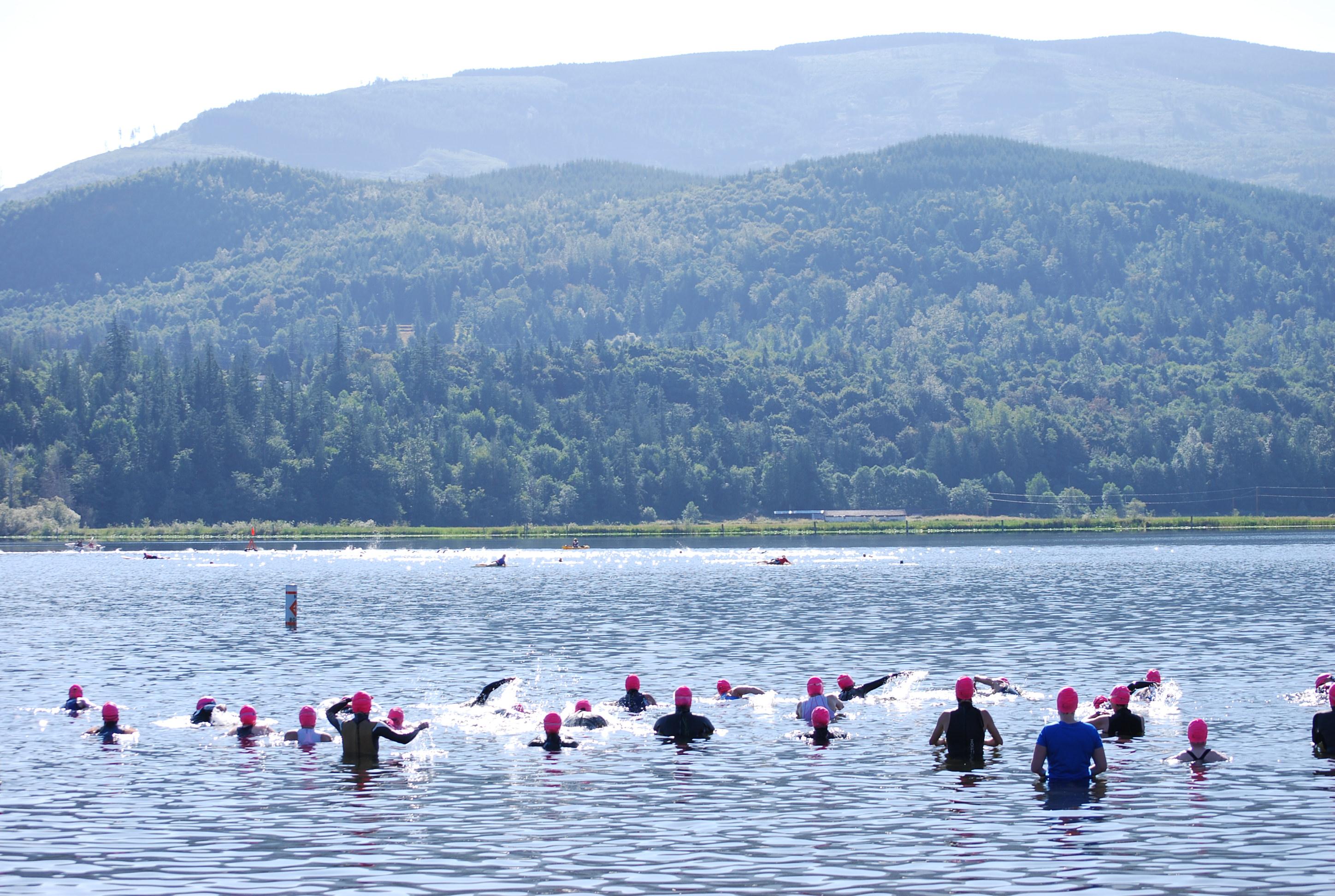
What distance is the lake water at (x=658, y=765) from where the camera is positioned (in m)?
32.7

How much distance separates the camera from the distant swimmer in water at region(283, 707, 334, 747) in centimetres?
4825

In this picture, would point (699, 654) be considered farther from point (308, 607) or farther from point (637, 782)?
point (308, 607)

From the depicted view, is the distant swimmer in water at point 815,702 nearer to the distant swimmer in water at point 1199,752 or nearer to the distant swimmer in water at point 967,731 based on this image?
the distant swimmer in water at point 967,731

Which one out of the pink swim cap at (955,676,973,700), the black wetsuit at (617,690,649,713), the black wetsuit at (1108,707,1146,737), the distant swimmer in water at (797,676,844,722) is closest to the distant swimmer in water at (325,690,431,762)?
the black wetsuit at (617,690,649,713)

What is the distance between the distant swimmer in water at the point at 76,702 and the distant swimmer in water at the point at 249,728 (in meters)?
7.80

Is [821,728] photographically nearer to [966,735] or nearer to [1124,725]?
[966,735]

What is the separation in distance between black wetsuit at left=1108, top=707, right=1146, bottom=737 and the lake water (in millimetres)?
510

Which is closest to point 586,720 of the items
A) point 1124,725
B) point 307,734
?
point 307,734

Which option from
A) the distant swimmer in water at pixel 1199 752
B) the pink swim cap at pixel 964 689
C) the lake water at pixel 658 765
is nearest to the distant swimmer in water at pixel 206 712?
the lake water at pixel 658 765

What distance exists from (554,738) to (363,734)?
229 inches

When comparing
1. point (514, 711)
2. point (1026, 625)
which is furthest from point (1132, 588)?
point (514, 711)

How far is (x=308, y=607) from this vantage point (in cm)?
10606

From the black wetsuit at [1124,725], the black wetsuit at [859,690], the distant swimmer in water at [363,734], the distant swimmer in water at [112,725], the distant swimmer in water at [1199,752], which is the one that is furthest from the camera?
the black wetsuit at [859,690]

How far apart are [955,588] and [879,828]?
8713 centimetres
